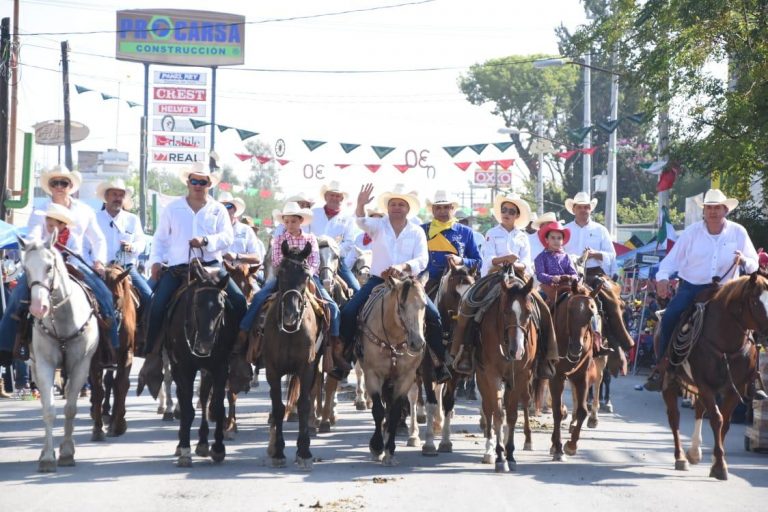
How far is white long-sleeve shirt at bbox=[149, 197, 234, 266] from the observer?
526 inches

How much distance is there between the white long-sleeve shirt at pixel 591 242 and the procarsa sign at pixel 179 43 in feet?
214

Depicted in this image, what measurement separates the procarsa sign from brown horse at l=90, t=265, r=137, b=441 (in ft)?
221

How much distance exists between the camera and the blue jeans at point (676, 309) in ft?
44.8

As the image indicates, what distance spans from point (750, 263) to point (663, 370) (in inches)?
60.6

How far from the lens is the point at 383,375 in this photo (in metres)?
13.1

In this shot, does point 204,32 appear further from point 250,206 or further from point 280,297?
point 280,297

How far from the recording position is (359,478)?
1189 centimetres

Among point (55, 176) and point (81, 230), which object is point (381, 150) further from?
point (81, 230)

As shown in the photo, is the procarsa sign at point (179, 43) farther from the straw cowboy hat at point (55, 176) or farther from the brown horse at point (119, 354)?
the straw cowboy hat at point (55, 176)

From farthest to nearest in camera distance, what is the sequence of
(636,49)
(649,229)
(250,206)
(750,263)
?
(250,206)
(649,229)
(636,49)
(750,263)

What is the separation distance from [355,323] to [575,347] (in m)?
2.58

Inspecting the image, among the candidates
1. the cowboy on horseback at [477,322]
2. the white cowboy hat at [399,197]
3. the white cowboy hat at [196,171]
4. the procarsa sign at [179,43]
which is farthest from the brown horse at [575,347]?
the procarsa sign at [179,43]

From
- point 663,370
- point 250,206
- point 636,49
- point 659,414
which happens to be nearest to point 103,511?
point 663,370

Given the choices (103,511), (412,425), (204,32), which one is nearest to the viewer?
(103,511)
